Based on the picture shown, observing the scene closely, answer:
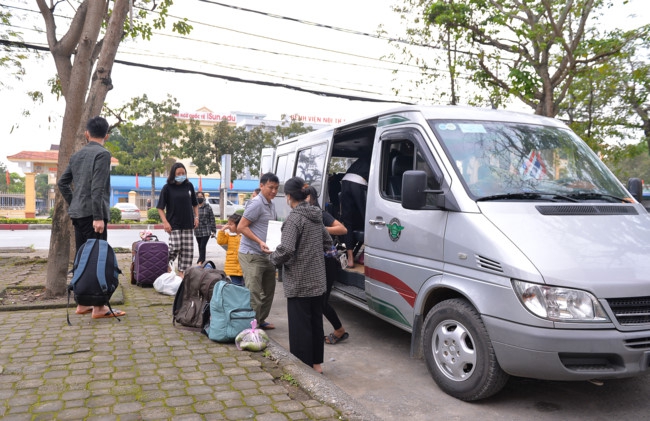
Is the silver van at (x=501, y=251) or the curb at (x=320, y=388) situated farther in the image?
the silver van at (x=501, y=251)

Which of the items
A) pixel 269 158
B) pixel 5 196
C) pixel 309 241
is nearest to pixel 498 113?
pixel 309 241

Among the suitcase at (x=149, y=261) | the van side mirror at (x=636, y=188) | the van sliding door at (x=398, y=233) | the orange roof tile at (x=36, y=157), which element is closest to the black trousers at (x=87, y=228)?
the suitcase at (x=149, y=261)

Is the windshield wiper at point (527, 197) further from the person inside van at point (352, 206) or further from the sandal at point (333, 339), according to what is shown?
the person inside van at point (352, 206)

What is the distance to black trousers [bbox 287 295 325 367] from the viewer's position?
13.9 ft

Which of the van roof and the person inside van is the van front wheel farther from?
the person inside van

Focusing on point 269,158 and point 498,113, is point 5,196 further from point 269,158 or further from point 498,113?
point 498,113

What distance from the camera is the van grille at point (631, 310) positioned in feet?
10.5

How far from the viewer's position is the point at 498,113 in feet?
16.2

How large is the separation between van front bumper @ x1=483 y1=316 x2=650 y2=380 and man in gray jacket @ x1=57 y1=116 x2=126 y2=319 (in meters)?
3.97

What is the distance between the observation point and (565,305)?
10.5 ft

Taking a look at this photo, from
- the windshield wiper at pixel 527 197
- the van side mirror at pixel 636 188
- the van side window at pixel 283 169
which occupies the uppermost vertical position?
the van side window at pixel 283 169

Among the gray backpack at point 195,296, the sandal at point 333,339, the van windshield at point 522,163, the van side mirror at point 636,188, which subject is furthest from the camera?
the sandal at point 333,339

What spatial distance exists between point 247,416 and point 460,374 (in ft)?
5.48

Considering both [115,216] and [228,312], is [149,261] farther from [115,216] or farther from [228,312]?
[115,216]
